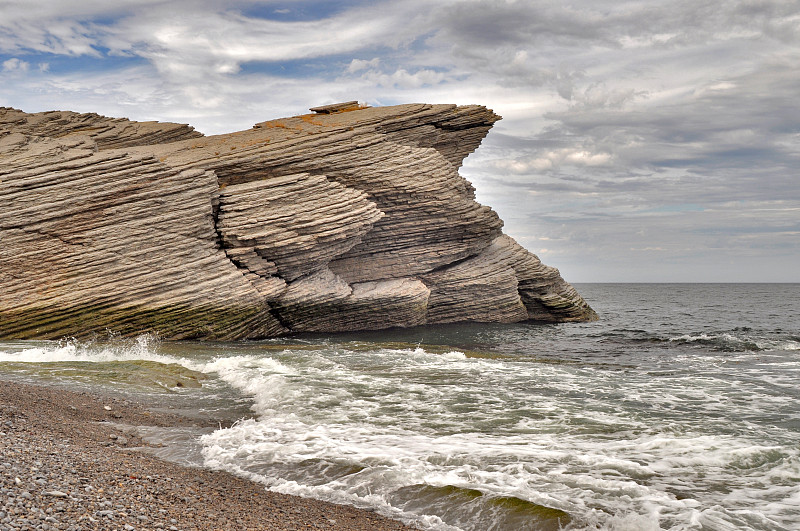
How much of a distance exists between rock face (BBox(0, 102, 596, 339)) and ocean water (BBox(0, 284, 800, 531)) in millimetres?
Answer: 2642

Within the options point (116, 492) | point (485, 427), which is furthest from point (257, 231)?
point (116, 492)

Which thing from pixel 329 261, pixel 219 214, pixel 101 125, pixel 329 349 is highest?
pixel 101 125

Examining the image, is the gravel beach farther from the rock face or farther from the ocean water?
the rock face

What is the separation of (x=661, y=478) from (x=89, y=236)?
78.8ft

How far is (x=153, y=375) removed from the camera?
16.2 meters

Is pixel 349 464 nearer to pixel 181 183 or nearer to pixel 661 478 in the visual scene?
pixel 661 478

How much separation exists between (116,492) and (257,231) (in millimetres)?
22742

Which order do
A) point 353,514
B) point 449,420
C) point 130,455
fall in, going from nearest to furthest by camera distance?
point 353,514 < point 130,455 < point 449,420

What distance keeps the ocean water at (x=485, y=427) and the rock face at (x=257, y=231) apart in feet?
8.67

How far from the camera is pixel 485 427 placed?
1162 cm

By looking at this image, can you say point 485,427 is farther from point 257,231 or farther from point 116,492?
point 257,231

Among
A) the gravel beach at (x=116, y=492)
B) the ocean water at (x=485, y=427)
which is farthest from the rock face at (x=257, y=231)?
the gravel beach at (x=116, y=492)

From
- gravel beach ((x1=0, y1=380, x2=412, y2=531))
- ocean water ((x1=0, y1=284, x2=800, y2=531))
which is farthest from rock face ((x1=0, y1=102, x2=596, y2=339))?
gravel beach ((x1=0, y1=380, x2=412, y2=531))

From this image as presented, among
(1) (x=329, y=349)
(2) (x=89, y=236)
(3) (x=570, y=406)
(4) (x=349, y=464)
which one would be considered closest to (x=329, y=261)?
(1) (x=329, y=349)
